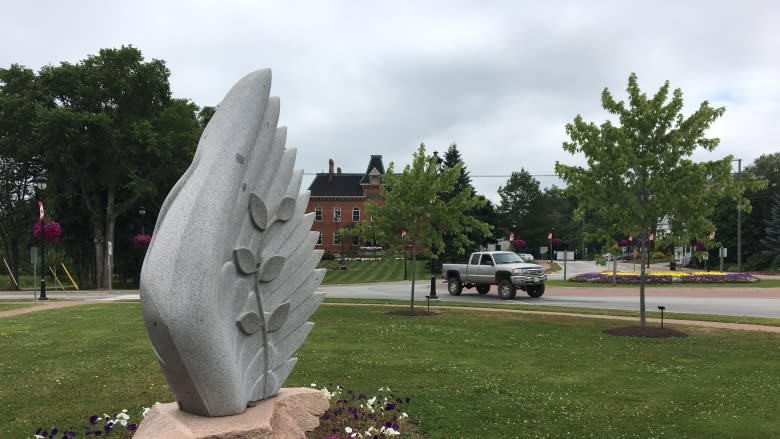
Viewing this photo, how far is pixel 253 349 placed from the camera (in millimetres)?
5750

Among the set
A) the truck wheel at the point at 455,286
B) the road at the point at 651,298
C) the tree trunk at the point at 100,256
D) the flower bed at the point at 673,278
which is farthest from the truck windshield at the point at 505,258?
the tree trunk at the point at 100,256

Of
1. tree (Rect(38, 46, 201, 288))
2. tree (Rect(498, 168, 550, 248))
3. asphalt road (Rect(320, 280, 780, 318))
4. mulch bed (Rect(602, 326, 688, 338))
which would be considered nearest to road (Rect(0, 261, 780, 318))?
asphalt road (Rect(320, 280, 780, 318))

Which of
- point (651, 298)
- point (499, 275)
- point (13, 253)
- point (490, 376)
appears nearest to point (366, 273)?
point (499, 275)

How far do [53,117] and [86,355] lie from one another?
1009 inches

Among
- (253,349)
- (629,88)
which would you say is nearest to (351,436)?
(253,349)

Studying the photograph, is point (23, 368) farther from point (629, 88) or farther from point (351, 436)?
point (629, 88)

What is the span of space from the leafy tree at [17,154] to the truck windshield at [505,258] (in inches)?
1069

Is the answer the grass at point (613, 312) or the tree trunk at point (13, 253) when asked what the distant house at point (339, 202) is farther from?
the grass at point (613, 312)

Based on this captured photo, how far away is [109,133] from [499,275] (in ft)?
79.2

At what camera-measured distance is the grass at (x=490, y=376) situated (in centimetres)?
719

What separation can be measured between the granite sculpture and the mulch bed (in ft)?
34.6

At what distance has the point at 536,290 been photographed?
1045 inches

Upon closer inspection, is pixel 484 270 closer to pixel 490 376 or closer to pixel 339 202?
pixel 490 376

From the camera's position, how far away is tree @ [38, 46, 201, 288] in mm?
33562
